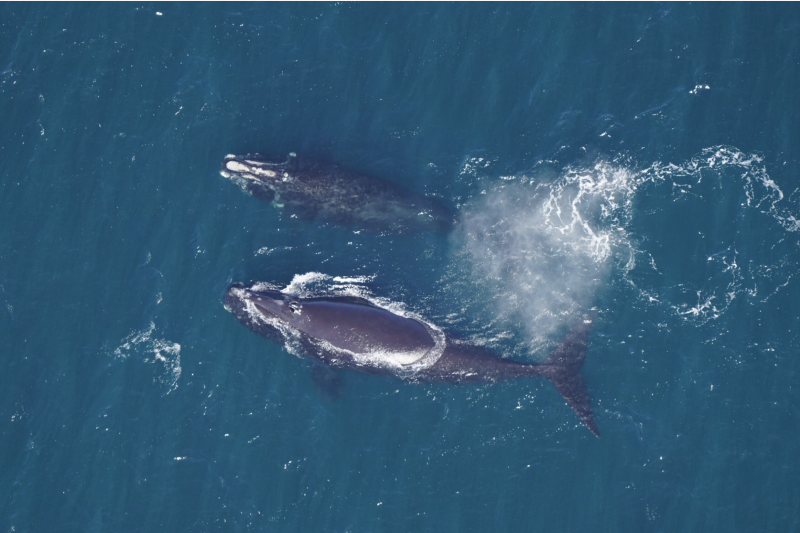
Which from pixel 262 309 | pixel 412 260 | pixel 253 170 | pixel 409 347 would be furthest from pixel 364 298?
pixel 253 170

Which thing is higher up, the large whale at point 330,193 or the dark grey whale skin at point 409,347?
the large whale at point 330,193

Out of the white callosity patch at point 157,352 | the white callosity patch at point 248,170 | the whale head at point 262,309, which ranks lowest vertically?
the white callosity patch at point 157,352

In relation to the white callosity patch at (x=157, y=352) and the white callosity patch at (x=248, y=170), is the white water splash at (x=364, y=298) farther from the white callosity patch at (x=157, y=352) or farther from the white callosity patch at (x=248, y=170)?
the white callosity patch at (x=248, y=170)

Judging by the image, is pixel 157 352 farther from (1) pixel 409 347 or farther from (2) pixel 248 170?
(1) pixel 409 347

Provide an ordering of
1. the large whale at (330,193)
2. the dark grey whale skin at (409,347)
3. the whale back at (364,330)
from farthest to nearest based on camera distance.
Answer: the large whale at (330,193), the whale back at (364,330), the dark grey whale skin at (409,347)

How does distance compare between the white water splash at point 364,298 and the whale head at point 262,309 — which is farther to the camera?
the whale head at point 262,309

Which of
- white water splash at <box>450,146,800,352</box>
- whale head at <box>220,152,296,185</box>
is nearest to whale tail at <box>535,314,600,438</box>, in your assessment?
white water splash at <box>450,146,800,352</box>

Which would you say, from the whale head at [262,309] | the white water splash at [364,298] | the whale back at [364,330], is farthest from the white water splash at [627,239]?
the whale head at [262,309]
